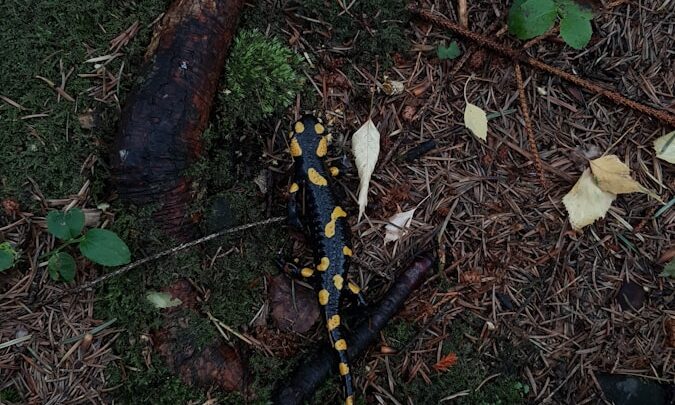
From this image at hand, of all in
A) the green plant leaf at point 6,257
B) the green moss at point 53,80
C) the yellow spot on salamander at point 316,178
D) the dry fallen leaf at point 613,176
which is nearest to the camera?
the green plant leaf at point 6,257

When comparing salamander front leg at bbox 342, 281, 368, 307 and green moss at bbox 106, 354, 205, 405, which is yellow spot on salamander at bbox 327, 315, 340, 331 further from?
green moss at bbox 106, 354, 205, 405

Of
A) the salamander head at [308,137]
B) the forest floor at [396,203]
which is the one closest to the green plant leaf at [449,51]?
the forest floor at [396,203]

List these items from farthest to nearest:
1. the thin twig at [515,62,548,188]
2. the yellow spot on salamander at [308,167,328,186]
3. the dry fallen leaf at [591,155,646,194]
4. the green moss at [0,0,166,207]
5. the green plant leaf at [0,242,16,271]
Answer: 1. the yellow spot on salamander at [308,167,328,186]
2. the thin twig at [515,62,548,188]
3. the dry fallen leaf at [591,155,646,194]
4. the green moss at [0,0,166,207]
5. the green plant leaf at [0,242,16,271]

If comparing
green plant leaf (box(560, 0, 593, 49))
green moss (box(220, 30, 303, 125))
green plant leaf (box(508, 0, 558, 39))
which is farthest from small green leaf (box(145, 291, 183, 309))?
green plant leaf (box(560, 0, 593, 49))

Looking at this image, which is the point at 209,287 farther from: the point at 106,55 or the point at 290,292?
the point at 106,55

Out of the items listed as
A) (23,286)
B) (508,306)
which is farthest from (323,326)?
(23,286)

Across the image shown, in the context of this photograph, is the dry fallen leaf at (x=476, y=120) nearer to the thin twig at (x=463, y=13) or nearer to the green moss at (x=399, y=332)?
the thin twig at (x=463, y=13)
